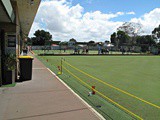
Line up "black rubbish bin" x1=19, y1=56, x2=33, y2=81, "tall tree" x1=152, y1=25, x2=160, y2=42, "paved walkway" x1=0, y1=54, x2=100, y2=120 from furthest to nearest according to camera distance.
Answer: "tall tree" x1=152, y1=25, x2=160, y2=42, "black rubbish bin" x1=19, y1=56, x2=33, y2=81, "paved walkway" x1=0, y1=54, x2=100, y2=120

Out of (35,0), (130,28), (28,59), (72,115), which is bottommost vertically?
(72,115)

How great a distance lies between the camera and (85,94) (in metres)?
7.50

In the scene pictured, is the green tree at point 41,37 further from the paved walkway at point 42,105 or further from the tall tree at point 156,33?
the paved walkway at point 42,105

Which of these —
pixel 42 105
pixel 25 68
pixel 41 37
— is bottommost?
pixel 42 105

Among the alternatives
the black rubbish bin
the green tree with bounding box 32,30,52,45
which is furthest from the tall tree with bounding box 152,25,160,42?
the black rubbish bin

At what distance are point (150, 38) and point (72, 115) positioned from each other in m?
110

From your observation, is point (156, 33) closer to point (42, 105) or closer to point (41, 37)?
point (41, 37)

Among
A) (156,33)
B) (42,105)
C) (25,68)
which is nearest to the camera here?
(42,105)

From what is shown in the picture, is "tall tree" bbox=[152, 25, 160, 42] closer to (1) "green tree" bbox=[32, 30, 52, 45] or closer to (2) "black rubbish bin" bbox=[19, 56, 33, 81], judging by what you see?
(1) "green tree" bbox=[32, 30, 52, 45]

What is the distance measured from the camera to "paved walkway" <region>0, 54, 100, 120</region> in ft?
17.1

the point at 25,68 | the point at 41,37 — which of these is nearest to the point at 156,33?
the point at 41,37

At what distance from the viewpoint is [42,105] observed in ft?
20.1

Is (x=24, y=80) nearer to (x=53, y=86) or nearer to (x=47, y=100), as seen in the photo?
(x=53, y=86)

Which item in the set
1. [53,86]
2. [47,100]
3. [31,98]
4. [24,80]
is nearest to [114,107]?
[47,100]
